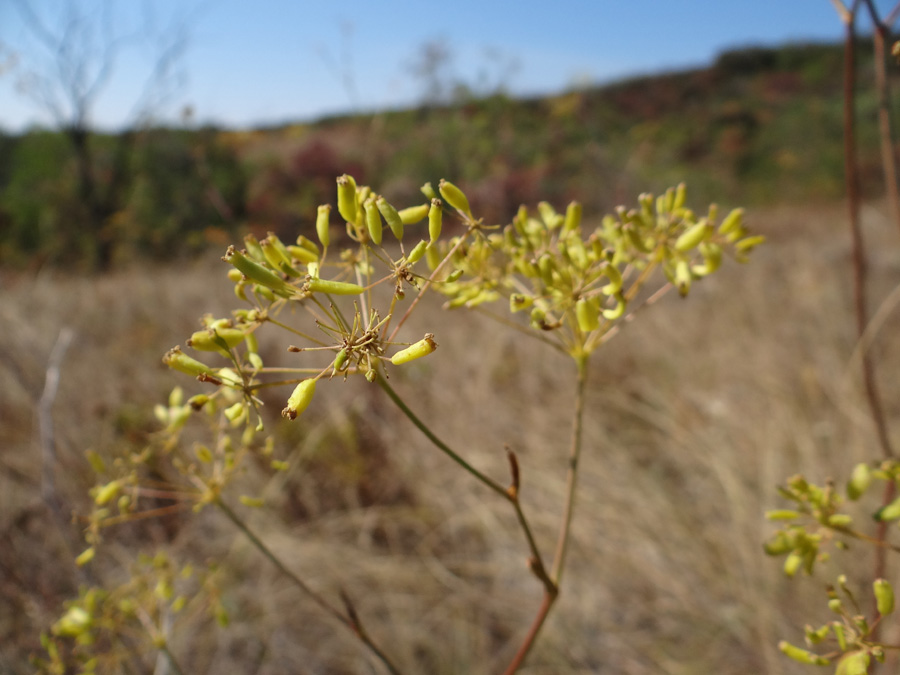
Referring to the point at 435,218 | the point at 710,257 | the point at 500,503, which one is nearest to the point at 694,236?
the point at 710,257

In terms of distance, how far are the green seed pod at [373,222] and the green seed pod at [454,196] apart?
0.34 ft

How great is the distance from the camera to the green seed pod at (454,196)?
680 millimetres

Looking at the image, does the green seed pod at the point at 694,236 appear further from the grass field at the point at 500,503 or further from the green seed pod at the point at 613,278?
the grass field at the point at 500,503

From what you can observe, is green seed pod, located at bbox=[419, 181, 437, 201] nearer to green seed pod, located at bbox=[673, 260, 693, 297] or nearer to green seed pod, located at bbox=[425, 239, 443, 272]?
green seed pod, located at bbox=[425, 239, 443, 272]

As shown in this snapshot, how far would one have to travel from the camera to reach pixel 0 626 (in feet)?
7.03

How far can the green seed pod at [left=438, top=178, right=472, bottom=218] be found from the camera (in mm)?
680

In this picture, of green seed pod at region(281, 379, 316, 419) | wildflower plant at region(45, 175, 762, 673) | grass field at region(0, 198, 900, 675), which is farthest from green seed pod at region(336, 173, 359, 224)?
grass field at region(0, 198, 900, 675)

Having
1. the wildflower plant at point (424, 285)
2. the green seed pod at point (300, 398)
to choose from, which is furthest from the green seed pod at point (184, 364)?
the green seed pod at point (300, 398)

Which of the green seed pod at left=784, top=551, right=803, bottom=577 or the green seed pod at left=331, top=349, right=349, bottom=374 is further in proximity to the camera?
the green seed pod at left=784, top=551, right=803, bottom=577

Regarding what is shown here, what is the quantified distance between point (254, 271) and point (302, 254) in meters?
0.20

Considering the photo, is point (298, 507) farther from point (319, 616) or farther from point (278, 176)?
point (278, 176)

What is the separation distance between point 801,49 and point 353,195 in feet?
113

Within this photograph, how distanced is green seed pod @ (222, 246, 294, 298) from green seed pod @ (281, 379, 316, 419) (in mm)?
98

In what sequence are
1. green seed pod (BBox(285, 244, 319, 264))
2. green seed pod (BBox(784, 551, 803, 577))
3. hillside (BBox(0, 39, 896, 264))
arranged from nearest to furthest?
green seed pod (BBox(285, 244, 319, 264)), green seed pod (BBox(784, 551, 803, 577)), hillside (BBox(0, 39, 896, 264))
